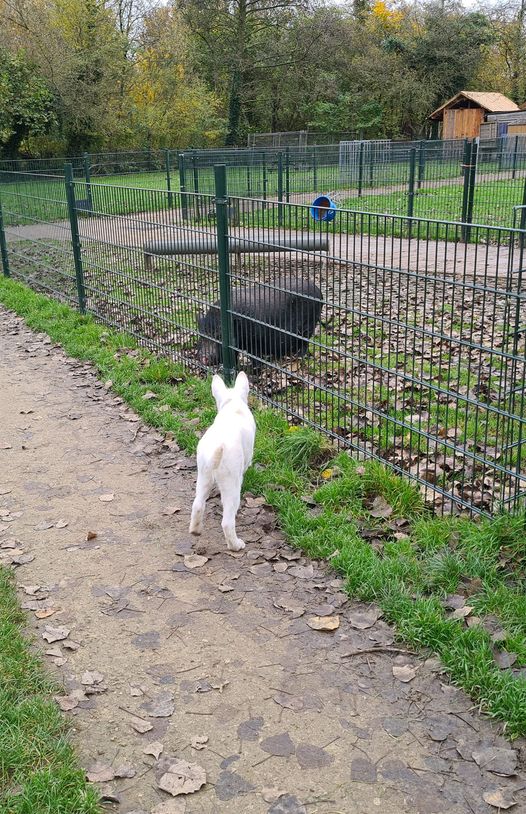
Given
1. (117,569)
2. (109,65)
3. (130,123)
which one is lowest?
(117,569)

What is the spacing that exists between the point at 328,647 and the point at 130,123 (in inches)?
Result: 1272

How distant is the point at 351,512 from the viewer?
13.5 feet

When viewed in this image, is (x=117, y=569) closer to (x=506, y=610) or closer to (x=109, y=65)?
(x=506, y=610)

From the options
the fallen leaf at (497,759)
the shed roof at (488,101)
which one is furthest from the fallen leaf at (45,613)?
the shed roof at (488,101)

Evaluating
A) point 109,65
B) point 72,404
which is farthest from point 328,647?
point 109,65

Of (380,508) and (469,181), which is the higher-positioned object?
(469,181)

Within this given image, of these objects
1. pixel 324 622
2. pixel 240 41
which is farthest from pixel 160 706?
pixel 240 41

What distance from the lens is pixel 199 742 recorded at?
106 inches

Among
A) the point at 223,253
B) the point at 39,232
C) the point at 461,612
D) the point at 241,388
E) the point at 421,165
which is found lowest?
the point at 461,612

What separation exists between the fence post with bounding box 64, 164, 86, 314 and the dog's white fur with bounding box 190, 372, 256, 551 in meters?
5.10

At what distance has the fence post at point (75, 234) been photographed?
8.37 metres

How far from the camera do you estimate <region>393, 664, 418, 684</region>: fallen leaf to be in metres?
2.98

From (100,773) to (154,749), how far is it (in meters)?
0.20

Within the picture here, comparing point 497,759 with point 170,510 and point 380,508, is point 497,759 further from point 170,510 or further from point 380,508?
point 170,510
